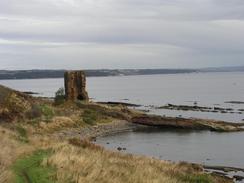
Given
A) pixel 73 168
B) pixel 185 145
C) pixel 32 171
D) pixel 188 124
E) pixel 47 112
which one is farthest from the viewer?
pixel 188 124

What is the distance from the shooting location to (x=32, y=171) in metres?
16.2

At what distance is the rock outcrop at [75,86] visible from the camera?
81.0m

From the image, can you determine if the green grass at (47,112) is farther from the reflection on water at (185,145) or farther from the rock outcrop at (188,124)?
the rock outcrop at (188,124)

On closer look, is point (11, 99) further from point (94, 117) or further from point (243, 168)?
point (243, 168)

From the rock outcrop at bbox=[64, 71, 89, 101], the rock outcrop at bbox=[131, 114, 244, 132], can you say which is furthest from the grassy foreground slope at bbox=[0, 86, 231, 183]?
the rock outcrop at bbox=[64, 71, 89, 101]

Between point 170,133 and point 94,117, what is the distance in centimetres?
1039

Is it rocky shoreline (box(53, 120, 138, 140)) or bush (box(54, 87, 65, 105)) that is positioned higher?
bush (box(54, 87, 65, 105))

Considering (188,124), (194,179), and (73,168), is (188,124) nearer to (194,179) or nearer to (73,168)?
(194,179)

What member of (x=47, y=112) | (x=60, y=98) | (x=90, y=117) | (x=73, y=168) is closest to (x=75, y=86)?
(x=60, y=98)

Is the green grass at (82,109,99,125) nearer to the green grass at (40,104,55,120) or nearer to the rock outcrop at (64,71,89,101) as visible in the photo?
the green grass at (40,104,55,120)

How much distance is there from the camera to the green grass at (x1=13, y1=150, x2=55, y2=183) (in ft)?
47.8

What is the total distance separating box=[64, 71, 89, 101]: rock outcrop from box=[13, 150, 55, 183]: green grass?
201 ft

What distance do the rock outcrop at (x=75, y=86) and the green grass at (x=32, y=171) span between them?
61.3 meters

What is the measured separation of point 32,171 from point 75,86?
6618 centimetres
